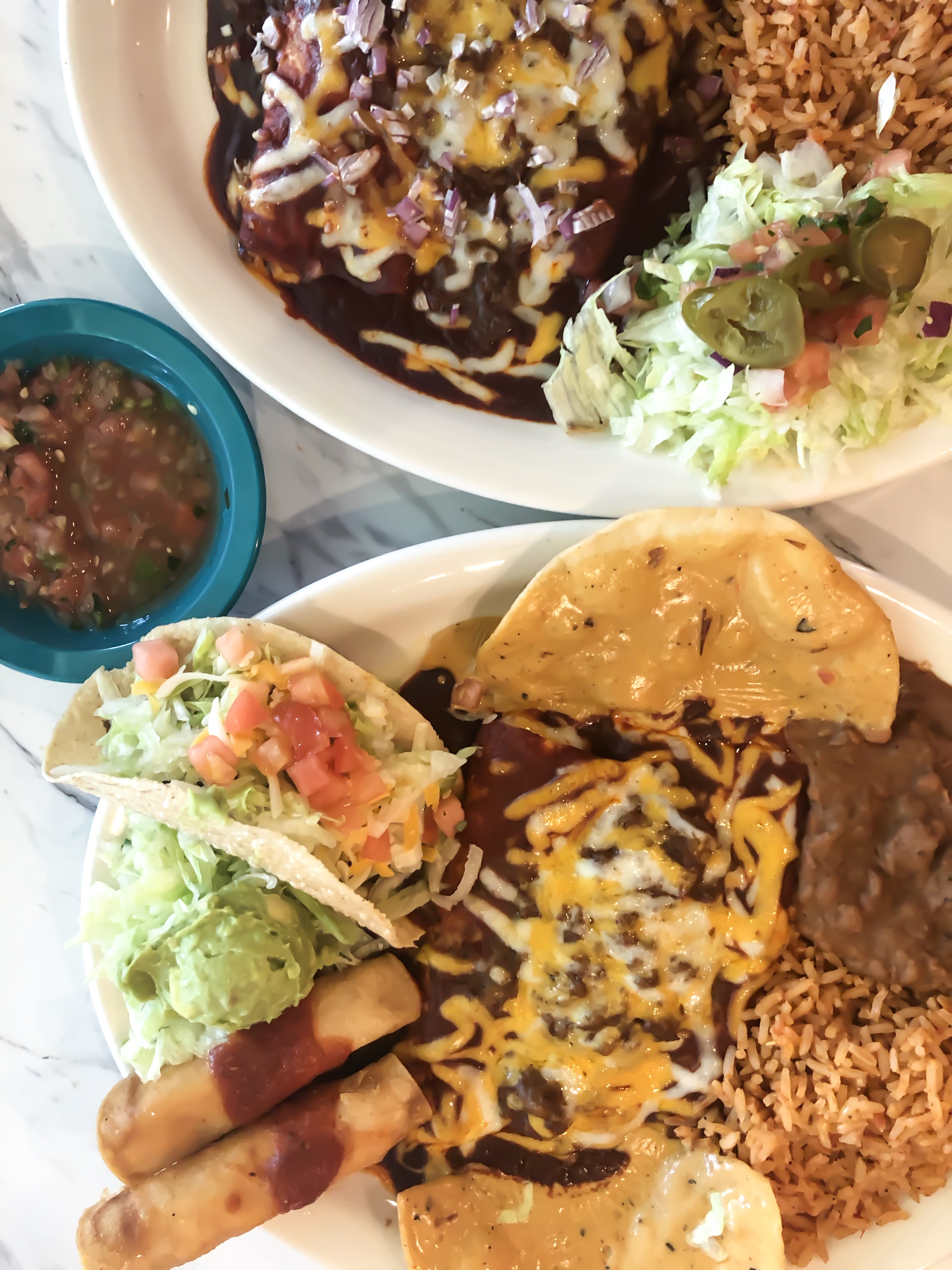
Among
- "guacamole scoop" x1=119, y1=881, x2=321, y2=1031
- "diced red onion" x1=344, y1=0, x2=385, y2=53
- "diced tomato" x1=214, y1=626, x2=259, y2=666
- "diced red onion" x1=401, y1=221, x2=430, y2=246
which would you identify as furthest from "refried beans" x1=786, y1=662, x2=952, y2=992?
"diced red onion" x1=344, y1=0, x2=385, y2=53

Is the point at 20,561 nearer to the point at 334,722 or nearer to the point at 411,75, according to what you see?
the point at 334,722

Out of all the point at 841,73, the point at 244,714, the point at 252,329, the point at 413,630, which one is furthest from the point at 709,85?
the point at 244,714

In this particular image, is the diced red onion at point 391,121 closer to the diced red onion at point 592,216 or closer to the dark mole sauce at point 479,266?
the dark mole sauce at point 479,266

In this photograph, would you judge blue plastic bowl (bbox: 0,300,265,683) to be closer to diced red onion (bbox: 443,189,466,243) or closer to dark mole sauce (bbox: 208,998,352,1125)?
diced red onion (bbox: 443,189,466,243)

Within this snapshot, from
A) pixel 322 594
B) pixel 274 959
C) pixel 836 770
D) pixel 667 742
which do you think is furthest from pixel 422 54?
pixel 274 959

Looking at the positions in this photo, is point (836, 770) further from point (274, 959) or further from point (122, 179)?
point (122, 179)

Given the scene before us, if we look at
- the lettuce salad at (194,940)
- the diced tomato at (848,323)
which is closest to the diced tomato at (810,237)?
the diced tomato at (848,323)
